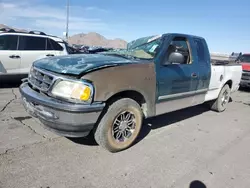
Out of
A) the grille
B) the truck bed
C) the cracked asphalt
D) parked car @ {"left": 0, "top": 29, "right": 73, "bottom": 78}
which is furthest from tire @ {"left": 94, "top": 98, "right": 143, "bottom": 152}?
parked car @ {"left": 0, "top": 29, "right": 73, "bottom": 78}

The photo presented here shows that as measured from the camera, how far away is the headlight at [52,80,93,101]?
285cm

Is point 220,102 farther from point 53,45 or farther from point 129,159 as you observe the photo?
point 53,45

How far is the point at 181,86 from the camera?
4309mm

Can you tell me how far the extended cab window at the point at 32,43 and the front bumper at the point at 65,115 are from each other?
4.73m

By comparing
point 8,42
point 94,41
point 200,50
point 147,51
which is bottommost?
point 8,42

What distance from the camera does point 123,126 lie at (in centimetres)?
349

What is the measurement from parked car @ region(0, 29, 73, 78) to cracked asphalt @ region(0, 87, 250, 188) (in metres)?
2.55

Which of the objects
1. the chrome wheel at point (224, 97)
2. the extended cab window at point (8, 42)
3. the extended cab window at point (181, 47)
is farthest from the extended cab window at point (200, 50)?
the extended cab window at point (8, 42)

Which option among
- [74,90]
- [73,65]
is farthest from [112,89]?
[73,65]

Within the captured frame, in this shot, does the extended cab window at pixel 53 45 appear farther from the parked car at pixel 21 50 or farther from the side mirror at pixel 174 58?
the side mirror at pixel 174 58

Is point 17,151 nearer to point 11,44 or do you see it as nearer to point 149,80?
point 149,80

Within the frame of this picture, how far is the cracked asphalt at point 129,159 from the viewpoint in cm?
274

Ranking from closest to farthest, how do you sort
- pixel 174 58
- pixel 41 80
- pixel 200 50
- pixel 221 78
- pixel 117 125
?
pixel 41 80, pixel 117 125, pixel 174 58, pixel 200 50, pixel 221 78

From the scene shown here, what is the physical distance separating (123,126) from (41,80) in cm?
139
